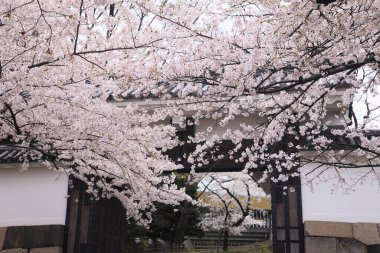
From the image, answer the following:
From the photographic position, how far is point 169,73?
5680mm

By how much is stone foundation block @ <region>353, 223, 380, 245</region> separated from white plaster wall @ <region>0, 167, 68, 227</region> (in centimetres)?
518

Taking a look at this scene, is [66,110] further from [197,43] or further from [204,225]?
[204,225]

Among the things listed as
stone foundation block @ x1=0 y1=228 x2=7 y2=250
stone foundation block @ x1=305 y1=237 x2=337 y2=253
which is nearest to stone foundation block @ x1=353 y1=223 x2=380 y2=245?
stone foundation block @ x1=305 y1=237 x2=337 y2=253

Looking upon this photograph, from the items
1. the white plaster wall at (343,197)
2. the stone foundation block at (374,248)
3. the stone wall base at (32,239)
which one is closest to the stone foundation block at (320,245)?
the white plaster wall at (343,197)

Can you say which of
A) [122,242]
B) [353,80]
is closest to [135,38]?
[353,80]

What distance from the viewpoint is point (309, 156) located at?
25.4ft

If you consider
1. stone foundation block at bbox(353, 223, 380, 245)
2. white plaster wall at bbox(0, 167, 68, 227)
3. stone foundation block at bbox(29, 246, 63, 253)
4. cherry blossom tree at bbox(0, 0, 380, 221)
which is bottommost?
stone foundation block at bbox(29, 246, 63, 253)

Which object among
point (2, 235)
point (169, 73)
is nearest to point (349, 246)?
point (169, 73)

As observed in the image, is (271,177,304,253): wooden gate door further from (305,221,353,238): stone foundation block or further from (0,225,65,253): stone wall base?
(0,225,65,253): stone wall base

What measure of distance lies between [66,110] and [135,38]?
1427 millimetres

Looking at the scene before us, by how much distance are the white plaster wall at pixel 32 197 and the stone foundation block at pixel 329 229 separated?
446cm

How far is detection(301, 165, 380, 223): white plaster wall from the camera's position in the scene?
288 inches

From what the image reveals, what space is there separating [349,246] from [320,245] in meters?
0.45

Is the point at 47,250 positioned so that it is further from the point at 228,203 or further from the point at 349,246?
the point at 228,203
